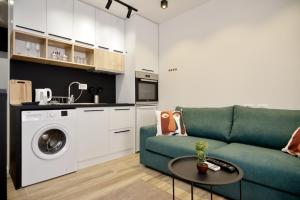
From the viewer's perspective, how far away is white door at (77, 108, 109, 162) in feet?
8.08

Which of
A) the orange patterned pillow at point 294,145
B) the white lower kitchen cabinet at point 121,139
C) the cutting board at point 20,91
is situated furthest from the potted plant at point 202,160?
the cutting board at point 20,91

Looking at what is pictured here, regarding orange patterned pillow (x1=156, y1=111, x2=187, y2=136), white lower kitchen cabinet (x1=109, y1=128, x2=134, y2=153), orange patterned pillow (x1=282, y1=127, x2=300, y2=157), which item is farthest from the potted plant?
white lower kitchen cabinet (x1=109, y1=128, x2=134, y2=153)

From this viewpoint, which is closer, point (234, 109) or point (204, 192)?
point (204, 192)

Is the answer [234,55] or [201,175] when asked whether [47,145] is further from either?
[234,55]

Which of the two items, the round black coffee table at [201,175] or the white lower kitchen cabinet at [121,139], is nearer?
the round black coffee table at [201,175]

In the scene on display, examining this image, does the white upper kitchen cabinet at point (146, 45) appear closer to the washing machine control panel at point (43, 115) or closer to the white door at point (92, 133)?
the white door at point (92, 133)

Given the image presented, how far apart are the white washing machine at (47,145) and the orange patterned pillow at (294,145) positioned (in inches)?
97.6

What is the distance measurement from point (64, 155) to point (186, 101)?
211cm

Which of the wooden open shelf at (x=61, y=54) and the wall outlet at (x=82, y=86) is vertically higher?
the wooden open shelf at (x=61, y=54)

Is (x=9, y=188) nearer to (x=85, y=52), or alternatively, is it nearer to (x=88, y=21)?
(x=85, y=52)

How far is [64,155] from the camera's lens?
224 cm

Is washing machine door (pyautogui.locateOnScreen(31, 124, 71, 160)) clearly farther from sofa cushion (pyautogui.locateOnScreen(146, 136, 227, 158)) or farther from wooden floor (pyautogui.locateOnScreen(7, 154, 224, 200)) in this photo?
sofa cushion (pyautogui.locateOnScreen(146, 136, 227, 158))

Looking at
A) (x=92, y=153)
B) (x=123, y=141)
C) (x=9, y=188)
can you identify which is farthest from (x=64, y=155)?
(x=123, y=141)

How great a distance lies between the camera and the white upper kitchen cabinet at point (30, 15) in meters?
2.22
